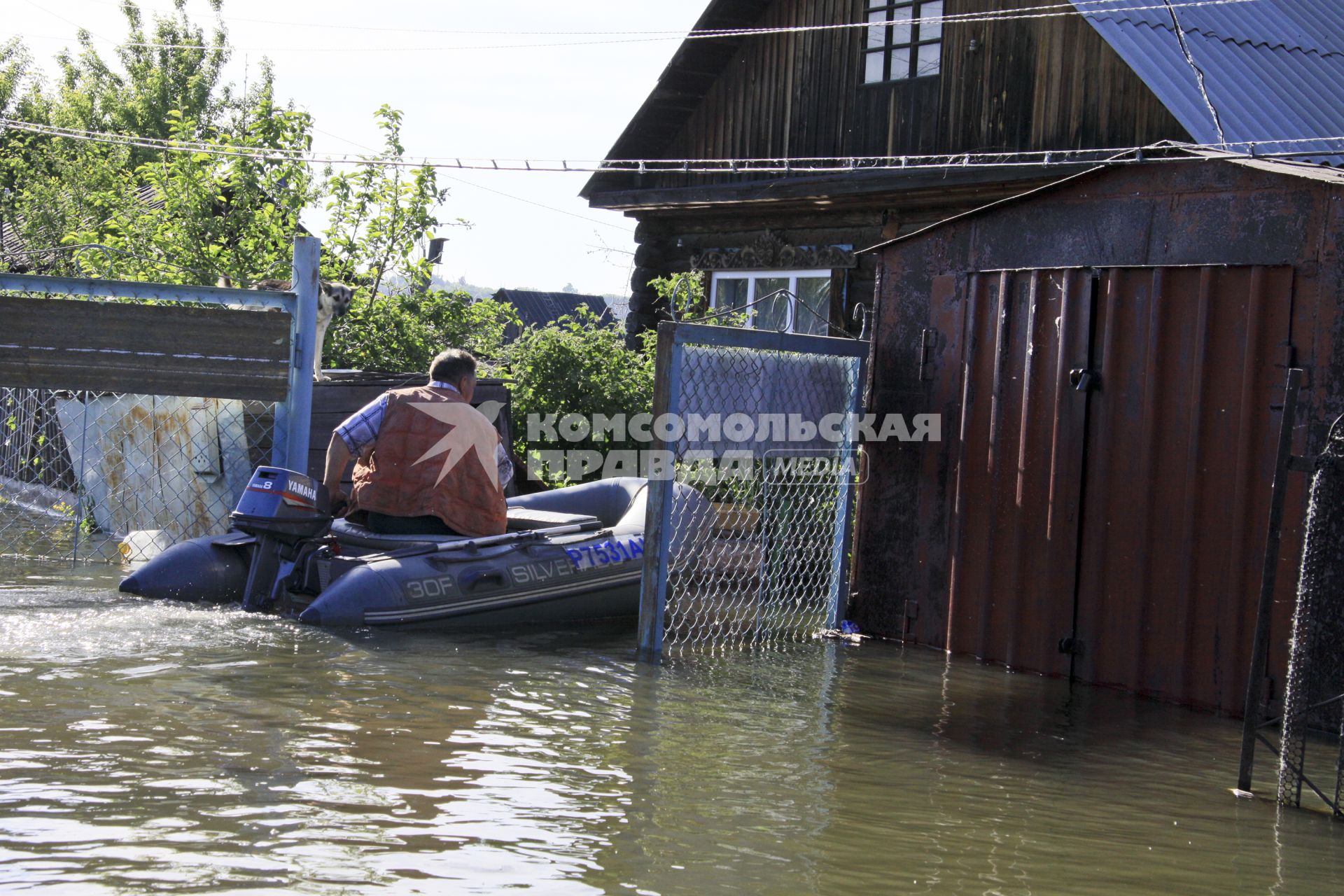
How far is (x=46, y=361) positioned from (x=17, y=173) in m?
23.9

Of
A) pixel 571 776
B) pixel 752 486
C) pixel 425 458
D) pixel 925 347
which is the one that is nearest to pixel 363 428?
pixel 425 458

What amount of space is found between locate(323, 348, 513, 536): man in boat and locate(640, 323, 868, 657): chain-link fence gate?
1.15 meters

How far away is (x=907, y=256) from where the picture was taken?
7.34 meters

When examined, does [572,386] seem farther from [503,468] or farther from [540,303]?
[540,303]

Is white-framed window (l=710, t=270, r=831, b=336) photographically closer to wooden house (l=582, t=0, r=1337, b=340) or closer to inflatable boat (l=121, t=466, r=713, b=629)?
wooden house (l=582, t=0, r=1337, b=340)

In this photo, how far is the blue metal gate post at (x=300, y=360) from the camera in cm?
704

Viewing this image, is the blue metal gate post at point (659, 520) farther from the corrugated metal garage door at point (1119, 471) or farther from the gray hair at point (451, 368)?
the corrugated metal garage door at point (1119, 471)

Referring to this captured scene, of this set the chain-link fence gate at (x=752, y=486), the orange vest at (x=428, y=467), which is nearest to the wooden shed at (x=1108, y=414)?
the chain-link fence gate at (x=752, y=486)

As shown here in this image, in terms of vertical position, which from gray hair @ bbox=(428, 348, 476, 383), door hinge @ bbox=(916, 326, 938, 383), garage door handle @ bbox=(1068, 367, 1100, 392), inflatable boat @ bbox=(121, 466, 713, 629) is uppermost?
door hinge @ bbox=(916, 326, 938, 383)

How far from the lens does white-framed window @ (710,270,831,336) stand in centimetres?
1305

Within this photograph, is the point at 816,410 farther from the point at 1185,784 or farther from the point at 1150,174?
the point at 1185,784

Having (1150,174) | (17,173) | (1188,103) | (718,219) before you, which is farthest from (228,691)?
(17,173)

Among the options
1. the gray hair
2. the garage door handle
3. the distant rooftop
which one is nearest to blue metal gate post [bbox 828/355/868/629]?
the garage door handle

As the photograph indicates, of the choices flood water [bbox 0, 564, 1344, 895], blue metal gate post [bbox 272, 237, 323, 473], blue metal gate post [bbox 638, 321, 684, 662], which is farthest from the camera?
blue metal gate post [bbox 272, 237, 323, 473]
